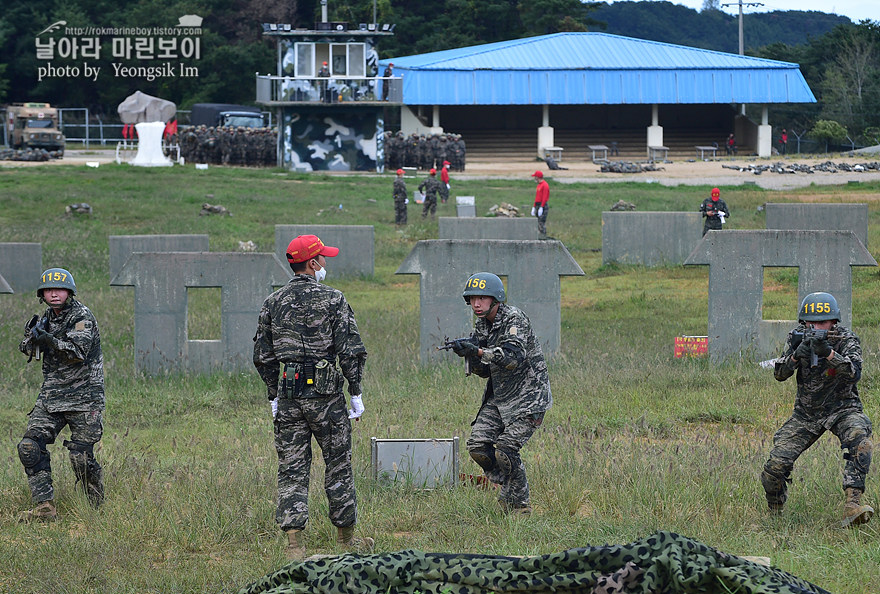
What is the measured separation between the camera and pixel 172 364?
14.4 m

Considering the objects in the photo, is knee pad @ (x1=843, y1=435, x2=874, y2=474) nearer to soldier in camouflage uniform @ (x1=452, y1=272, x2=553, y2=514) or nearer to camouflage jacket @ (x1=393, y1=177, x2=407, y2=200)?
soldier in camouflage uniform @ (x1=452, y1=272, x2=553, y2=514)

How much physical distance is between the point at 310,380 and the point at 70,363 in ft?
7.67

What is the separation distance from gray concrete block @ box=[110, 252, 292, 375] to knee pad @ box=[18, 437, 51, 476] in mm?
5709

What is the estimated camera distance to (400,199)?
29.8 m

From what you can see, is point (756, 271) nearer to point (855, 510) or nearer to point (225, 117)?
point (855, 510)

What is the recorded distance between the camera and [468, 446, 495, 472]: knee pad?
8.41 m

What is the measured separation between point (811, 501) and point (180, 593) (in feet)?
14.8

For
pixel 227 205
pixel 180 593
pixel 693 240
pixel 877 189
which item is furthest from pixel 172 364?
pixel 877 189

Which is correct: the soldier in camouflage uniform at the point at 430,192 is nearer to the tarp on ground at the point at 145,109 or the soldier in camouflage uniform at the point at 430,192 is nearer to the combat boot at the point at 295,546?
the combat boot at the point at 295,546

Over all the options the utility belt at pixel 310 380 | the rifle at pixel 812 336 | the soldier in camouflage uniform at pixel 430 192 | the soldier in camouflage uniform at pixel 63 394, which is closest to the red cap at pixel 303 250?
the utility belt at pixel 310 380

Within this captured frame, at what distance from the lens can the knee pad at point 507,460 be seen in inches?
325

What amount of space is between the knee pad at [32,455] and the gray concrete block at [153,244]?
11.4 m

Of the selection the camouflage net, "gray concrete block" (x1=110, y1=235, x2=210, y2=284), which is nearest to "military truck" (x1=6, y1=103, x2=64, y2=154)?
"gray concrete block" (x1=110, y1=235, x2=210, y2=284)

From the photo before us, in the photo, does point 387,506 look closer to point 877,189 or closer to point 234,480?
point 234,480
